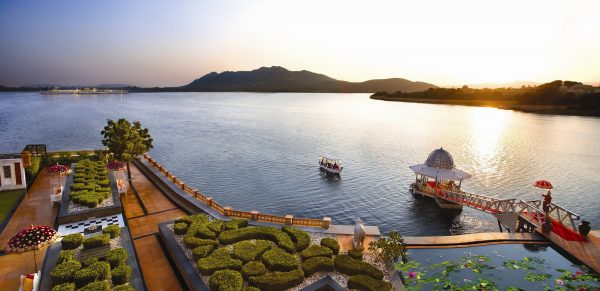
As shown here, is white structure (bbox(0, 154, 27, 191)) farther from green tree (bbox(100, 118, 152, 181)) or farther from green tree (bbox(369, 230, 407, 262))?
Answer: green tree (bbox(369, 230, 407, 262))

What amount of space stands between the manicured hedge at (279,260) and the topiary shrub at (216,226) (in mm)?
3956

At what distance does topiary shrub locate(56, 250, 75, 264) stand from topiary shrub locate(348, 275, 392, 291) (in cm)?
1339

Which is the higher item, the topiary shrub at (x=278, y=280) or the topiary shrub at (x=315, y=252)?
the topiary shrub at (x=315, y=252)

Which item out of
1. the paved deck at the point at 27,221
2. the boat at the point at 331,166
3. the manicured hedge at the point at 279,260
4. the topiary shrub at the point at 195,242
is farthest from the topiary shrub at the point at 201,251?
the boat at the point at 331,166

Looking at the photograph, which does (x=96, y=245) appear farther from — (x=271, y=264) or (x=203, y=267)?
(x=271, y=264)

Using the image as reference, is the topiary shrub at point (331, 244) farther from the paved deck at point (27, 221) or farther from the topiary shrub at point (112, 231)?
the paved deck at point (27, 221)

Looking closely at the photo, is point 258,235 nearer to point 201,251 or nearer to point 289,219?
point 289,219

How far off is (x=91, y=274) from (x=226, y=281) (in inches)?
228

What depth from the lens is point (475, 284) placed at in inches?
652

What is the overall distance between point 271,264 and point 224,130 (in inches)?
3401

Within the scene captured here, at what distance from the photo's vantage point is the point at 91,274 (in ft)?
45.1

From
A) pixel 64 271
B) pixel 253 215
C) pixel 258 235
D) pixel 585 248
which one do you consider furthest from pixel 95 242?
pixel 585 248

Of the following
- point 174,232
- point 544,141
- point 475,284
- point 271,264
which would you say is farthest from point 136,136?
point 544,141

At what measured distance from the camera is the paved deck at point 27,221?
51.7ft
